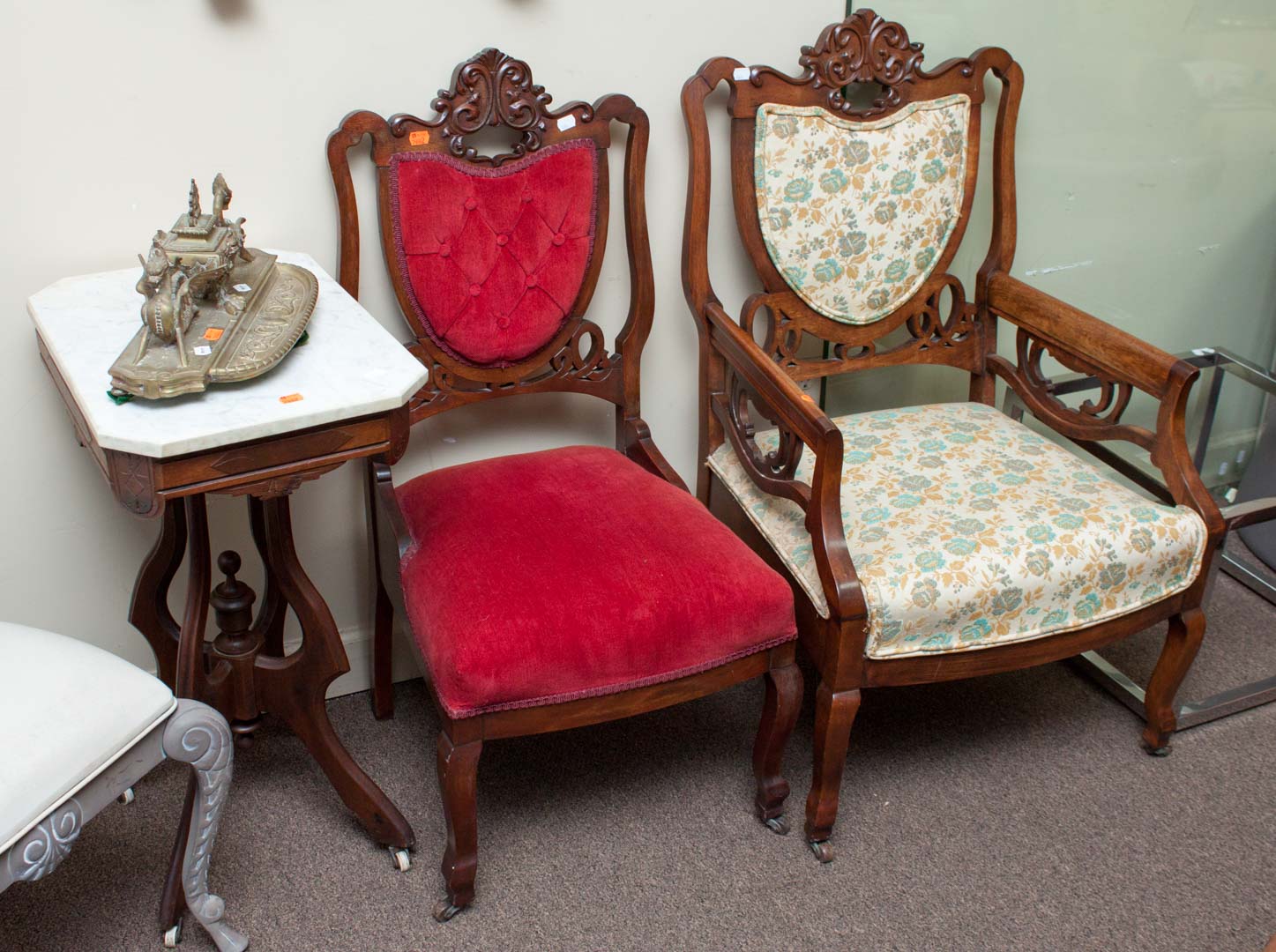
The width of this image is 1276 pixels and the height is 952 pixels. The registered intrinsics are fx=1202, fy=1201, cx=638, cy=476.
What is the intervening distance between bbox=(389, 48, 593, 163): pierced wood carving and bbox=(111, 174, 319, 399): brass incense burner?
360mm

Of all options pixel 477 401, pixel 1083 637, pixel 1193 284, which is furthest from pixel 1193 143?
pixel 477 401

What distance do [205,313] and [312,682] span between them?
58 centimetres

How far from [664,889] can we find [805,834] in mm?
255

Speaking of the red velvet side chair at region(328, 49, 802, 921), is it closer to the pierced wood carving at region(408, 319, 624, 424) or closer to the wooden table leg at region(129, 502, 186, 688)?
the pierced wood carving at region(408, 319, 624, 424)

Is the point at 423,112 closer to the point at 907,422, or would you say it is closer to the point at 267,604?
the point at 267,604

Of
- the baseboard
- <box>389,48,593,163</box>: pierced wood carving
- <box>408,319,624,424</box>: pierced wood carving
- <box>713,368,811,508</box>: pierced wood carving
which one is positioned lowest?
the baseboard

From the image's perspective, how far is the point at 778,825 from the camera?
1.97 m

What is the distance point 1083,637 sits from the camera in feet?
6.27

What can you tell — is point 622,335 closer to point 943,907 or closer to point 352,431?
point 352,431

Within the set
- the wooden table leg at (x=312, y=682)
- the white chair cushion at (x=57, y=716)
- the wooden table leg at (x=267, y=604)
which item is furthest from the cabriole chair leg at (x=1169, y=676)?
the white chair cushion at (x=57, y=716)

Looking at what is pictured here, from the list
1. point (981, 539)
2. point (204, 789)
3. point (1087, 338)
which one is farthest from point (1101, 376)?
point (204, 789)

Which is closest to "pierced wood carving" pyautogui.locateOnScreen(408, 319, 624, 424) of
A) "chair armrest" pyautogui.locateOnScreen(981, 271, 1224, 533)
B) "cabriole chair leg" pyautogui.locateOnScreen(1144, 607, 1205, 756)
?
"chair armrest" pyautogui.locateOnScreen(981, 271, 1224, 533)

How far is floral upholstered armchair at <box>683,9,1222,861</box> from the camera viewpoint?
178 centimetres

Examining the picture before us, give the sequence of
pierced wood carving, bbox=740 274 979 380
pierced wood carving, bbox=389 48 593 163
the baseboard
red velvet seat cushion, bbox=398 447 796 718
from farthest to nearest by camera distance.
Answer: the baseboard
pierced wood carving, bbox=740 274 979 380
pierced wood carving, bbox=389 48 593 163
red velvet seat cushion, bbox=398 447 796 718
